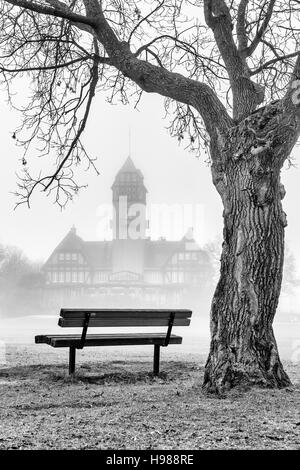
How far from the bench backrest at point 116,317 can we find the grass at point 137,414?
0.71m

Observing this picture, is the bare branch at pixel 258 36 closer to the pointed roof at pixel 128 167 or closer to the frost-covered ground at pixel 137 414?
the frost-covered ground at pixel 137 414

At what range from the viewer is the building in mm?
75938

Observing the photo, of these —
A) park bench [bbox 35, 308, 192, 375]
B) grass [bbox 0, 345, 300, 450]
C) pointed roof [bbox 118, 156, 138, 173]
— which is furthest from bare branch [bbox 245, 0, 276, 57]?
pointed roof [bbox 118, 156, 138, 173]

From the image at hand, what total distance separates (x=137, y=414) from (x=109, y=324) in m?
2.74

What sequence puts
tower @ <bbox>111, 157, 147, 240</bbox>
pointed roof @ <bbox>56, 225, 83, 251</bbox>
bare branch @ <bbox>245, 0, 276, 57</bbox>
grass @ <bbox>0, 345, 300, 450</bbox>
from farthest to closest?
pointed roof @ <bbox>56, 225, 83, 251</bbox>, tower @ <bbox>111, 157, 147, 240</bbox>, bare branch @ <bbox>245, 0, 276, 57</bbox>, grass @ <bbox>0, 345, 300, 450</bbox>

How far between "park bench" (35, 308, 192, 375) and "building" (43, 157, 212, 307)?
66.4 metres

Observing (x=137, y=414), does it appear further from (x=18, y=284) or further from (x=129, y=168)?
(x=129, y=168)

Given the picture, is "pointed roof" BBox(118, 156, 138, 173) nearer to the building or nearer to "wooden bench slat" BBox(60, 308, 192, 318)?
the building

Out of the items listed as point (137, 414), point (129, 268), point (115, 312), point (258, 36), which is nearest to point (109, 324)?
point (115, 312)

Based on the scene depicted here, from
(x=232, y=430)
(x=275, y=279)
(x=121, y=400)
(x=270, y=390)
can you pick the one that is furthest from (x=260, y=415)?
(x=275, y=279)

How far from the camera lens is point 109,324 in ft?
26.0

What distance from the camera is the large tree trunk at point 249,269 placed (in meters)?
6.63

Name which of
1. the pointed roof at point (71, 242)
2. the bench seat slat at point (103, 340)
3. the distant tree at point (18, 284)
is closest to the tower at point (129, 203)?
the pointed roof at point (71, 242)
